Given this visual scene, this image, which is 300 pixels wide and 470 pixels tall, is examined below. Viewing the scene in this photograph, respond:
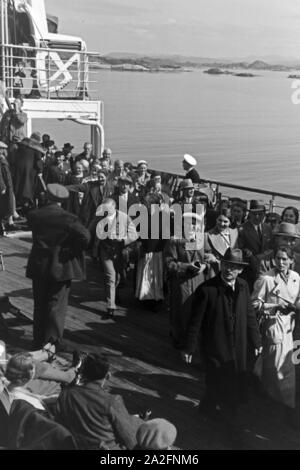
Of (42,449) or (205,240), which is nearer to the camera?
(42,449)

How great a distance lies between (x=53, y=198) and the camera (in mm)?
5750

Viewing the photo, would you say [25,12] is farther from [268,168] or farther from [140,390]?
[268,168]

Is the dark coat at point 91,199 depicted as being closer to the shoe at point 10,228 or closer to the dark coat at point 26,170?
the dark coat at point 26,170

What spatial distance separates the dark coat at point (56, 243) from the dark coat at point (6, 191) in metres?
3.52

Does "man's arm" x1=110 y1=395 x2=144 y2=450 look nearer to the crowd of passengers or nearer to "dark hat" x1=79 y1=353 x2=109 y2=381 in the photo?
the crowd of passengers

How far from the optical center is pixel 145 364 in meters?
6.02

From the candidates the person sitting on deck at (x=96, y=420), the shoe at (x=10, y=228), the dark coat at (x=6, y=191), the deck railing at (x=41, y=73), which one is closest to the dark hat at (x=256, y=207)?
the person sitting on deck at (x=96, y=420)

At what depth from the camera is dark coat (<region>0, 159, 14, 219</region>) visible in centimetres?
909

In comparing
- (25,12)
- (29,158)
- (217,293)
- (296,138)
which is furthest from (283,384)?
(296,138)

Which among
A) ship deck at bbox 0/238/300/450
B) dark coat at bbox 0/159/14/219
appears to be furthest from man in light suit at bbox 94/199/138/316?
dark coat at bbox 0/159/14/219

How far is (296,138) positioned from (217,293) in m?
42.7

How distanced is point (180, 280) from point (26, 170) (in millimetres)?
5067

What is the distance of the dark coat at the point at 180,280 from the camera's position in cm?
611

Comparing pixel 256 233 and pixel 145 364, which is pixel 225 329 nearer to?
pixel 145 364
